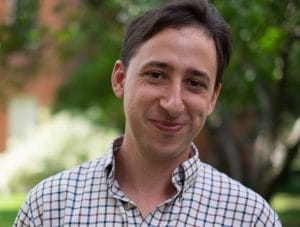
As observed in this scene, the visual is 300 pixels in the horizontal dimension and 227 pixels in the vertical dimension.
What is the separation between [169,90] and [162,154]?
163 millimetres

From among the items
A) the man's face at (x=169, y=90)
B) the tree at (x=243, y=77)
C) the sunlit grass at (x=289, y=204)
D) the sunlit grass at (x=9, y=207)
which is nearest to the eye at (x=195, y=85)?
the man's face at (x=169, y=90)

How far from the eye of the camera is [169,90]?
180cm

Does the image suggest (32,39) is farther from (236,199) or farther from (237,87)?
(236,199)

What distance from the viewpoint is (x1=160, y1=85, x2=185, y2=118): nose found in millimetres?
1789

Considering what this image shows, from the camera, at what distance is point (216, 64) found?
1893mm

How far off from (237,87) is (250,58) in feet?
6.02

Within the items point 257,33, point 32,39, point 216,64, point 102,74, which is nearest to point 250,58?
point 257,33

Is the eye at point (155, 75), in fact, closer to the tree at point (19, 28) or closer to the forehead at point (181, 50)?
the forehead at point (181, 50)

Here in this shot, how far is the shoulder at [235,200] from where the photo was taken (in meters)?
1.86

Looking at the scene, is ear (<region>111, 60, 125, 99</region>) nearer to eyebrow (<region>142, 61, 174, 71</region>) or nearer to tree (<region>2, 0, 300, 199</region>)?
eyebrow (<region>142, 61, 174, 71</region>)

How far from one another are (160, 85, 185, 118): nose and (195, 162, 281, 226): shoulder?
0.22 meters

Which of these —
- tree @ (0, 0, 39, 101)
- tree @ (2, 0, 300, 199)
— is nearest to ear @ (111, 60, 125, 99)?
tree @ (2, 0, 300, 199)

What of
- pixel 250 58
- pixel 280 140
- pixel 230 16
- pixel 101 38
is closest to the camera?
pixel 230 16

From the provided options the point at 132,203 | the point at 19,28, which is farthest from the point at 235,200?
the point at 19,28
